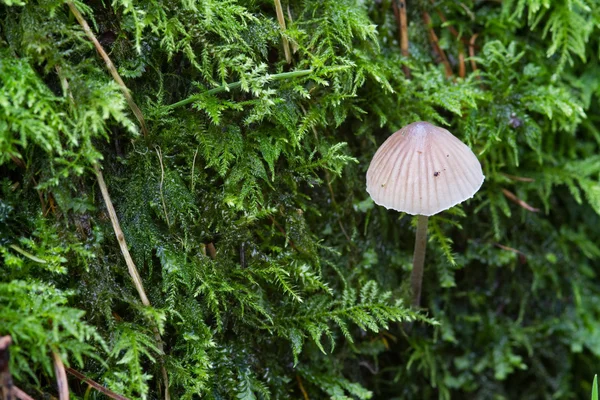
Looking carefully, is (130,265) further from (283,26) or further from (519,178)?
(519,178)

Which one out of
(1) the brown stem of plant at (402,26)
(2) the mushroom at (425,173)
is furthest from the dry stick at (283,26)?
(1) the brown stem of plant at (402,26)

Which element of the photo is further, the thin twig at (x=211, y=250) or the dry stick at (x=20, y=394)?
the thin twig at (x=211, y=250)

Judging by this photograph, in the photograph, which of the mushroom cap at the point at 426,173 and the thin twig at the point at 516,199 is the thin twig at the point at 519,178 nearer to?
the thin twig at the point at 516,199

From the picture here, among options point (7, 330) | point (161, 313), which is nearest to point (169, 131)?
point (161, 313)

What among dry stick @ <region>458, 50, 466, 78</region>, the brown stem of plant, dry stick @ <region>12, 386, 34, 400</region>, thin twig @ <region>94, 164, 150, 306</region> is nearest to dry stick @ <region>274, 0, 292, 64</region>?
the brown stem of plant

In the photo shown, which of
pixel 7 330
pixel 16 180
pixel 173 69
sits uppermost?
pixel 173 69

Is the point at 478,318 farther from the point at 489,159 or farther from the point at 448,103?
the point at 448,103

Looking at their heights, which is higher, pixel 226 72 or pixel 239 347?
pixel 226 72
